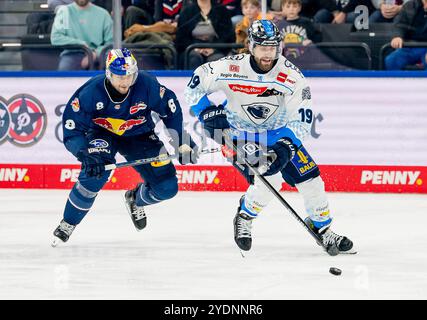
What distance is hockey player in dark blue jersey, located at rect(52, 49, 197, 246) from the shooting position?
7.04m

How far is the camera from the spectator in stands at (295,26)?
9.55 meters

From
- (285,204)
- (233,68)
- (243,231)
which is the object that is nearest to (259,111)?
(233,68)

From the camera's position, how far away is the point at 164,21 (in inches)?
386

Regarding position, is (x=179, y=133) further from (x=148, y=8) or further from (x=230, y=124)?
(x=148, y=8)

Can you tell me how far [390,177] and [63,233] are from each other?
3397 mm

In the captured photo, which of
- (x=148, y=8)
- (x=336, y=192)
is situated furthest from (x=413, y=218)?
(x=148, y=8)

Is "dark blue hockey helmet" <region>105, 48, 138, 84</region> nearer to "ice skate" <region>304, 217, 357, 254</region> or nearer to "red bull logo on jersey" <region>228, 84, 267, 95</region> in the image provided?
"red bull logo on jersey" <region>228, 84, 267, 95</region>

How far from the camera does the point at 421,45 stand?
9.53 m

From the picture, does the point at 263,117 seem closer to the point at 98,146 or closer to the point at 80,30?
the point at 98,146

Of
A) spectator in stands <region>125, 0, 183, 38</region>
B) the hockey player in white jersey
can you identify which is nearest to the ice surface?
the hockey player in white jersey

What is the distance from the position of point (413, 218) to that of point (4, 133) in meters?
3.70

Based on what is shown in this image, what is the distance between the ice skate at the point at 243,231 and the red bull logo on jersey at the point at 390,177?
2.88 m

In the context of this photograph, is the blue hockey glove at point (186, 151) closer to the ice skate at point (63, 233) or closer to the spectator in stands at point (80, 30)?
the ice skate at point (63, 233)

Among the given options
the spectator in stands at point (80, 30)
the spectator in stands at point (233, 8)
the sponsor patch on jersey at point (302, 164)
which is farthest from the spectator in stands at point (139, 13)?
the sponsor patch on jersey at point (302, 164)
